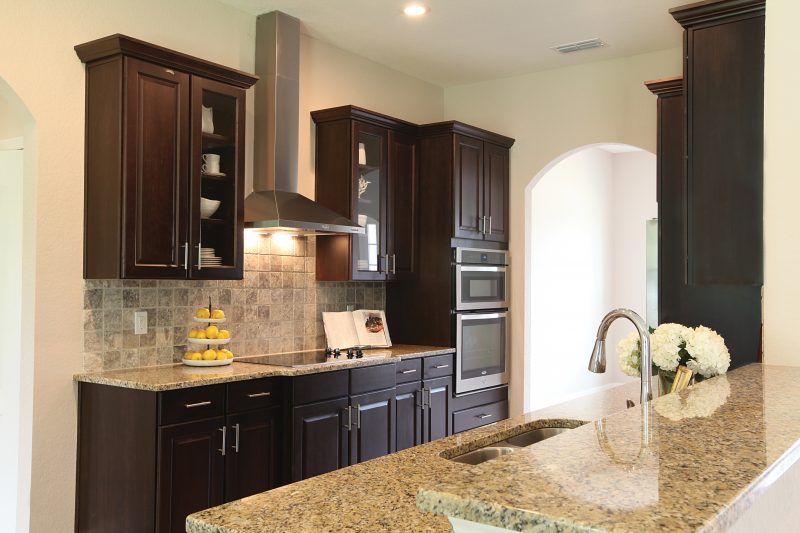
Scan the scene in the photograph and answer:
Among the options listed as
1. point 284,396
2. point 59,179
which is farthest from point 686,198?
point 59,179

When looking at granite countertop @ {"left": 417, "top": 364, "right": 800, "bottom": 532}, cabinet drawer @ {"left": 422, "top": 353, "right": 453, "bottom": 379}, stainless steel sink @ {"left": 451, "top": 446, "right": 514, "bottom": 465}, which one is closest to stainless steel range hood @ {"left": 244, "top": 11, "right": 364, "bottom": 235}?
cabinet drawer @ {"left": 422, "top": 353, "right": 453, "bottom": 379}

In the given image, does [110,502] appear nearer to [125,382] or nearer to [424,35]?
[125,382]

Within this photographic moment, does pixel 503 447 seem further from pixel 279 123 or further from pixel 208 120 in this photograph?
pixel 279 123

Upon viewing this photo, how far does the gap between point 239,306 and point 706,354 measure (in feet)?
8.83

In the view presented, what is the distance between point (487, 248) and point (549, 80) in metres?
1.35

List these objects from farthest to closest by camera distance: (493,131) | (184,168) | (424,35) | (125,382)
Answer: (493,131) < (424,35) < (184,168) < (125,382)

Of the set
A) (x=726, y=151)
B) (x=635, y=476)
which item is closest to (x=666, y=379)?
(x=726, y=151)

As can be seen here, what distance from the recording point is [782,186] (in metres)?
2.21

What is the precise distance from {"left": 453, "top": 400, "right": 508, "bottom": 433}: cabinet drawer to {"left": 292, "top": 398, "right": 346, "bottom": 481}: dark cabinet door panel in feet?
3.90

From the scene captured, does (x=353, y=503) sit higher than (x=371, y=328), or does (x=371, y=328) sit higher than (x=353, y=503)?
(x=371, y=328)

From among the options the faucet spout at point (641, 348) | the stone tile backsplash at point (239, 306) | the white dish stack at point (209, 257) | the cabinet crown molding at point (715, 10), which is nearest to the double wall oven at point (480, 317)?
the stone tile backsplash at point (239, 306)

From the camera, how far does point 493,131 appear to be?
18.9 feet

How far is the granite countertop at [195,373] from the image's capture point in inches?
127

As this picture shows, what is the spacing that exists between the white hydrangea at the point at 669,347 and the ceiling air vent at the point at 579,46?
9.52 feet
